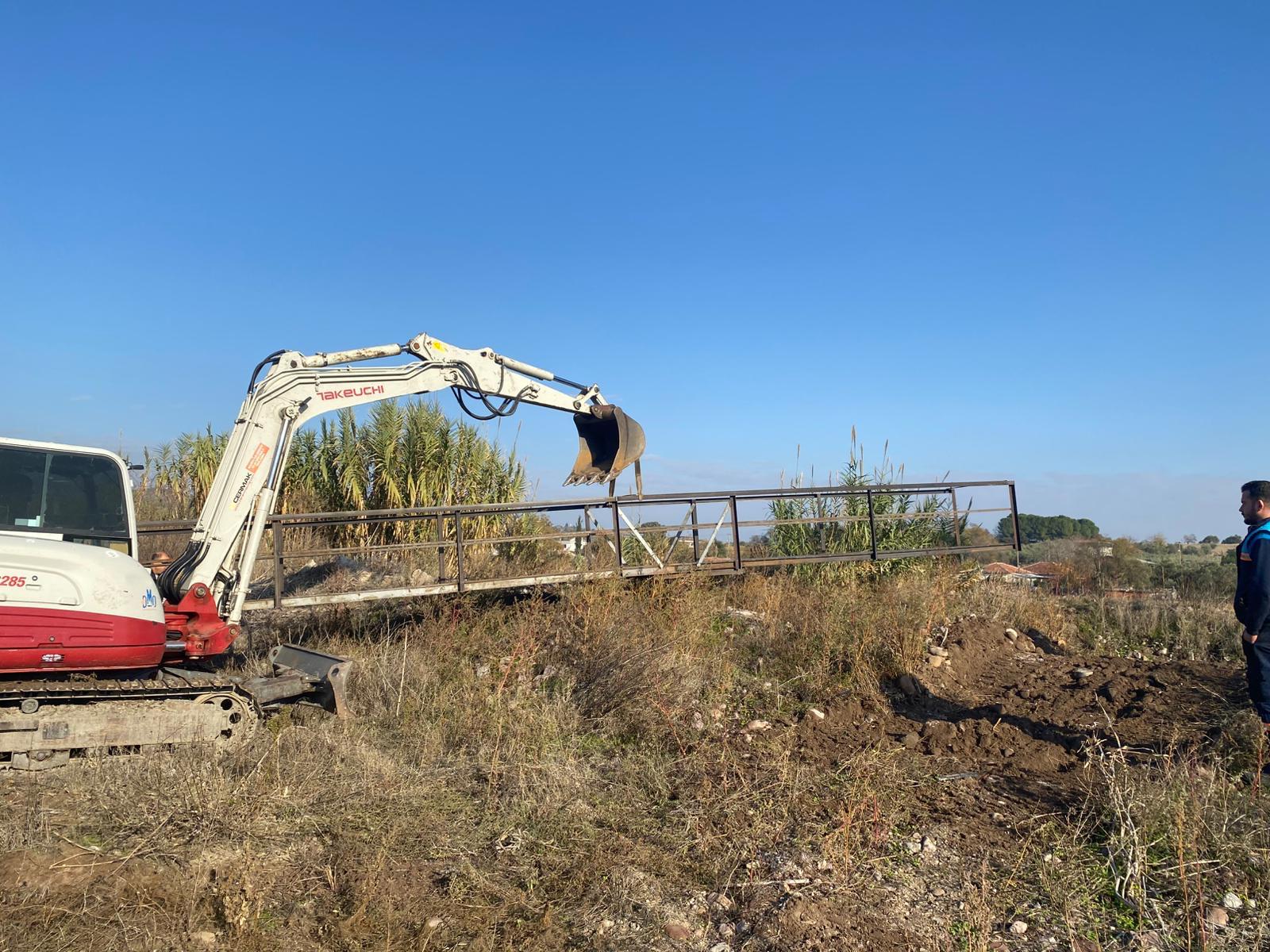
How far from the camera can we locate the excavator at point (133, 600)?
5543mm

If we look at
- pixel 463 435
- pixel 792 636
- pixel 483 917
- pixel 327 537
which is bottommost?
pixel 483 917

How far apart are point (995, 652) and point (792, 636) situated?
2.25 meters

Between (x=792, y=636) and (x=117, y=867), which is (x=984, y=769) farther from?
(x=117, y=867)

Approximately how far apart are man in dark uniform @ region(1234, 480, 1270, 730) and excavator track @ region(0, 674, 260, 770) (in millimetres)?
6992

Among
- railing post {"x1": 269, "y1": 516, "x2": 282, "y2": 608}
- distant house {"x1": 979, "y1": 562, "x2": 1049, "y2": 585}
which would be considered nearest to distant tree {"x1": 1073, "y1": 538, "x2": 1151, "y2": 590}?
distant house {"x1": 979, "y1": 562, "x2": 1049, "y2": 585}

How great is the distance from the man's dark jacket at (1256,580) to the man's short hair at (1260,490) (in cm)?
15

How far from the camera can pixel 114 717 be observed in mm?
5797

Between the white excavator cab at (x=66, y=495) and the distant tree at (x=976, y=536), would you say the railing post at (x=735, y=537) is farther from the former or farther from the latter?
the white excavator cab at (x=66, y=495)

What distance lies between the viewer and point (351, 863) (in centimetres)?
432

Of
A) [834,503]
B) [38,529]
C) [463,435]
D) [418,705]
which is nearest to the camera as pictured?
[38,529]

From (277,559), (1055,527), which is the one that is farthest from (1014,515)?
(1055,527)

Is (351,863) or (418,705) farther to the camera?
(418,705)

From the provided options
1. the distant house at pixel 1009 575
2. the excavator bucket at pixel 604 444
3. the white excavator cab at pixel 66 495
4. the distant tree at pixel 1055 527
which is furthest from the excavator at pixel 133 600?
the distant tree at pixel 1055 527

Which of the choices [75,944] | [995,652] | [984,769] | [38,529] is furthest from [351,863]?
[995,652]
